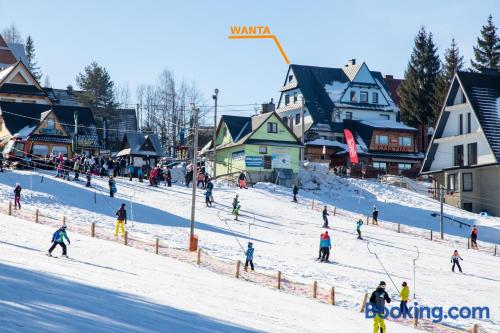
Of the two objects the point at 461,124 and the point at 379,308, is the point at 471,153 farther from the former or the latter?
the point at 379,308

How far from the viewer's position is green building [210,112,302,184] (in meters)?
62.8

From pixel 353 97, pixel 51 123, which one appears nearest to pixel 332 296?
pixel 51 123

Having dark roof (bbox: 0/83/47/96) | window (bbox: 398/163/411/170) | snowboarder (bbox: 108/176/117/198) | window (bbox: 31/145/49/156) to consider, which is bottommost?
snowboarder (bbox: 108/176/117/198)

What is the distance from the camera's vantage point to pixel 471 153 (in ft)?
202

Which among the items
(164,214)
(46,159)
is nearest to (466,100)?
(164,214)

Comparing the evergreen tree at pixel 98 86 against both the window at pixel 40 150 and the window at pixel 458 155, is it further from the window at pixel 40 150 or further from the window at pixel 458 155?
the window at pixel 458 155

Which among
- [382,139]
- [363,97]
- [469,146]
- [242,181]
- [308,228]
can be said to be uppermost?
[363,97]

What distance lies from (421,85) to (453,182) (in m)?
30.3

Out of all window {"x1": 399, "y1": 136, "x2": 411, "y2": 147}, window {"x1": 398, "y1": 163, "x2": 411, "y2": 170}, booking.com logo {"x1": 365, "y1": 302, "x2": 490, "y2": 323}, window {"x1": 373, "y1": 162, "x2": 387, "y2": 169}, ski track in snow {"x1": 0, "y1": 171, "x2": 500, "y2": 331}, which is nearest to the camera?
booking.com logo {"x1": 365, "y1": 302, "x2": 490, "y2": 323}

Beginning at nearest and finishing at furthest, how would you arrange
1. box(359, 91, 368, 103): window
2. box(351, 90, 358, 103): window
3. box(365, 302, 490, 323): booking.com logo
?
box(365, 302, 490, 323): booking.com logo
box(351, 90, 358, 103): window
box(359, 91, 368, 103): window

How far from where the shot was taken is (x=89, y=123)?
233 ft

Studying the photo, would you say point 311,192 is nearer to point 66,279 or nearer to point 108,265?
point 108,265

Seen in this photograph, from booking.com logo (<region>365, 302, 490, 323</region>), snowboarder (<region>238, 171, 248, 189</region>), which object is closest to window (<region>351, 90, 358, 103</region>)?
snowboarder (<region>238, 171, 248, 189</region>)

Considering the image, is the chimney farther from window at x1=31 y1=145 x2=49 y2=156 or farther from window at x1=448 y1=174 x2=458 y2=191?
window at x1=31 y1=145 x2=49 y2=156
